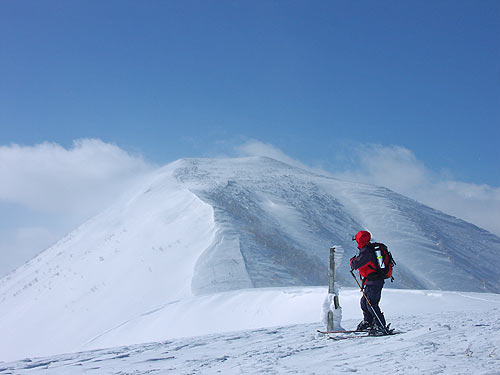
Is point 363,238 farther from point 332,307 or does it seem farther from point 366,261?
point 332,307

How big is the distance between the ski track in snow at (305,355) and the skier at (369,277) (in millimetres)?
433

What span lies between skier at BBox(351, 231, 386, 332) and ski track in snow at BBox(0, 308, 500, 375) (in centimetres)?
43

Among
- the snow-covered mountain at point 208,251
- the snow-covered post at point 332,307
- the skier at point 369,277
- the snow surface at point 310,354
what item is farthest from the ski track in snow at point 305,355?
the snow-covered mountain at point 208,251

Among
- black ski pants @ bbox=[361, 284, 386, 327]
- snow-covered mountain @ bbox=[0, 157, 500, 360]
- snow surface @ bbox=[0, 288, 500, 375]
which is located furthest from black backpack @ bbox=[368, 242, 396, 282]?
snow-covered mountain @ bbox=[0, 157, 500, 360]

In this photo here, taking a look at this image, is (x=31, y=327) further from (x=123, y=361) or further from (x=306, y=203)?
(x=306, y=203)

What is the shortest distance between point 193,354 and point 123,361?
0.98 m

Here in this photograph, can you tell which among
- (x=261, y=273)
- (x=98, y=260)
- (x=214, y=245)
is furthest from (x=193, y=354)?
(x=98, y=260)

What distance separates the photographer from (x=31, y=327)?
18609 mm

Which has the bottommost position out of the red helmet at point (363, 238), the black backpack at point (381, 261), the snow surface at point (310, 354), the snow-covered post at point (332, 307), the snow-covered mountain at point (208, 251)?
the snow surface at point (310, 354)

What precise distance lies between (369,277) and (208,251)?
15074 mm

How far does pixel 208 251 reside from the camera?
70.9ft

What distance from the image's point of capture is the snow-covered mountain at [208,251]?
18016 mm

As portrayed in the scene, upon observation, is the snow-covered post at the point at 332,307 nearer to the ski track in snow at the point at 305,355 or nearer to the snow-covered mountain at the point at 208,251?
the ski track in snow at the point at 305,355

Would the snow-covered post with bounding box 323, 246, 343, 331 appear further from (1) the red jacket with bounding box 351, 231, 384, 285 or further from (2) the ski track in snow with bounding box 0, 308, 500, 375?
(1) the red jacket with bounding box 351, 231, 384, 285
